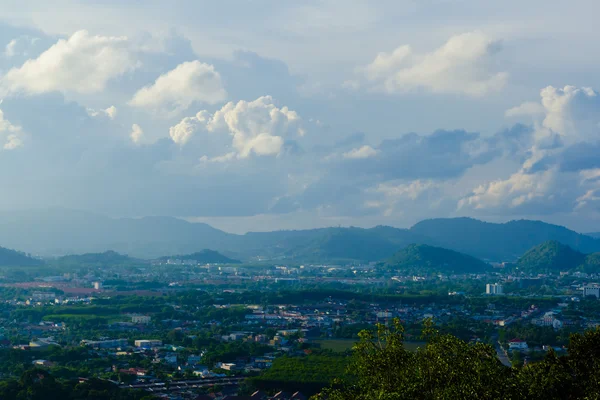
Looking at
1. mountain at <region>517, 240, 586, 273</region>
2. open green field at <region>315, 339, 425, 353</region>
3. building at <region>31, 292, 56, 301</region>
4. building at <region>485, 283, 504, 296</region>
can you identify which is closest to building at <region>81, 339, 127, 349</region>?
open green field at <region>315, 339, 425, 353</region>

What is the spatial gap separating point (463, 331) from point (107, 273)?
8664cm

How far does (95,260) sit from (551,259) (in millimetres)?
86229

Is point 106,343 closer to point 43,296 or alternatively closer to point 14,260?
point 43,296

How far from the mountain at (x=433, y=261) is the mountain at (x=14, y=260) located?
2608 inches

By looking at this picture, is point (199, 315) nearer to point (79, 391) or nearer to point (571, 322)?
point (571, 322)

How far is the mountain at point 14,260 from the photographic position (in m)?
145

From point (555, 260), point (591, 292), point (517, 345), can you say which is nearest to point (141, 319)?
point (517, 345)

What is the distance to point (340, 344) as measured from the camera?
53969 millimetres

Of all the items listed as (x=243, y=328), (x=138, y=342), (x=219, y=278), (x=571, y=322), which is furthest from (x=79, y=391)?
(x=219, y=278)

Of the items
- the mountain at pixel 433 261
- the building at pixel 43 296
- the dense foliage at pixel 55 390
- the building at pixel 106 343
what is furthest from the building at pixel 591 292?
the dense foliage at pixel 55 390

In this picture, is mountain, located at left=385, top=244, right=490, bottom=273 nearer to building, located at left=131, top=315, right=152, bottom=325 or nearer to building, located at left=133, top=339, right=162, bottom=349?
building, located at left=131, top=315, right=152, bottom=325

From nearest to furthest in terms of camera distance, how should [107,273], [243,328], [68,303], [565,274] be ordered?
[243,328] < [68,303] < [107,273] < [565,274]

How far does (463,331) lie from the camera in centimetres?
5816

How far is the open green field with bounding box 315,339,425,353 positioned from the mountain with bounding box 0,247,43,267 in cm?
9955
